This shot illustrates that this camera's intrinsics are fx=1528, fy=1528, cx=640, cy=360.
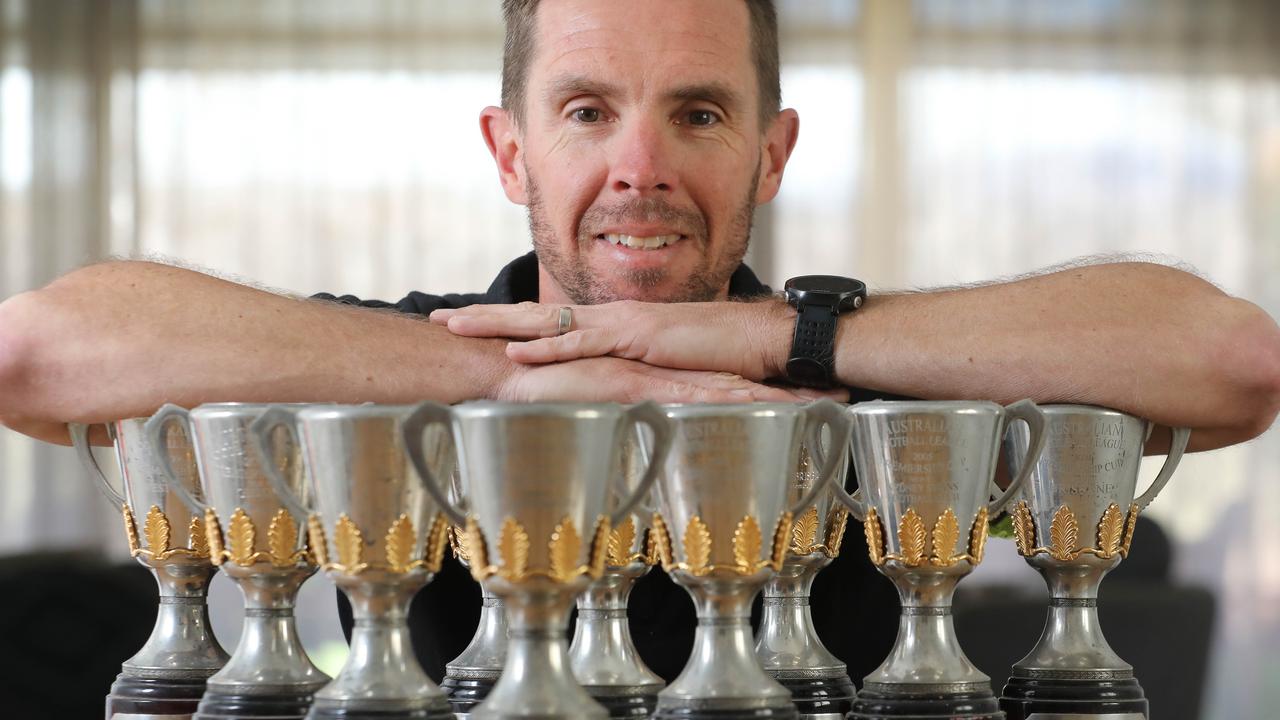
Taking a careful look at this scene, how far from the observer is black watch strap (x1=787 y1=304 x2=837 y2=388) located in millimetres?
1066

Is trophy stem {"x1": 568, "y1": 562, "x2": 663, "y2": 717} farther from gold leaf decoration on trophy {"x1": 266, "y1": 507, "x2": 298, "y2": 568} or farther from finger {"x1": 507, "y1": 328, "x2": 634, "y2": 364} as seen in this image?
finger {"x1": 507, "y1": 328, "x2": 634, "y2": 364}

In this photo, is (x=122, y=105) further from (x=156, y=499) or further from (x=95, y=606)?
(x=156, y=499)

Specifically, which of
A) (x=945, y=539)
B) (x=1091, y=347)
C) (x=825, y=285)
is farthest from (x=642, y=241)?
(x=945, y=539)

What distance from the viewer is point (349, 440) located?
665mm

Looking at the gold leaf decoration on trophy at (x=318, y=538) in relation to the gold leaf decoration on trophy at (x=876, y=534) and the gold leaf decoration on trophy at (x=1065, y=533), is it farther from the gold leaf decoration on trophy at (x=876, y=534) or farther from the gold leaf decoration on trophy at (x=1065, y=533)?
the gold leaf decoration on trophy at (x=1065, y=533)

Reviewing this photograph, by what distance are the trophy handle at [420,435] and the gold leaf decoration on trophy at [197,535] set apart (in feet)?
0.70

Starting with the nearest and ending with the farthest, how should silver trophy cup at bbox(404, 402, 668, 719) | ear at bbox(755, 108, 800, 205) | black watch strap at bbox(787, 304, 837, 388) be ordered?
silver trophy cup at bbox(404, 402, 668, 719), black watch strap at bbox(787, 304, 837, 388), ear at bbox(755, 108, 800, 205)

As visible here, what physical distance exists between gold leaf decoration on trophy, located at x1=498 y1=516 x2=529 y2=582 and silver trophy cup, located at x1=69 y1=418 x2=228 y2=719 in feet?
0.79

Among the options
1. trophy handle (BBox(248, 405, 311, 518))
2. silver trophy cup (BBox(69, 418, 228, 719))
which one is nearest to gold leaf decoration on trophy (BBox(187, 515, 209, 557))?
silver trophy cup (BBox(69, 418, 228, 719))

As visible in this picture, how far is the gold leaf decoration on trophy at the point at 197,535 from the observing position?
0.81 meters

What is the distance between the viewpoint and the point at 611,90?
1.46 m

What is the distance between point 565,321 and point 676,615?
258 mm

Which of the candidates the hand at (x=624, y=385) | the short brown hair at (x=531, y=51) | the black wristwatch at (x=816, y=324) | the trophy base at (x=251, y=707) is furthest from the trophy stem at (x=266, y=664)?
the short brown hair at (x=531, y=51)

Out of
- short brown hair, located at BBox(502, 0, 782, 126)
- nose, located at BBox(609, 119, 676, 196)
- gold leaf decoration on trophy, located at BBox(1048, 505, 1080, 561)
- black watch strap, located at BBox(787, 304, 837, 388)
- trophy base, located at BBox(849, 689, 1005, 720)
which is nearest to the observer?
trophy base, located at BBox(849, 689, 1005, 720)
